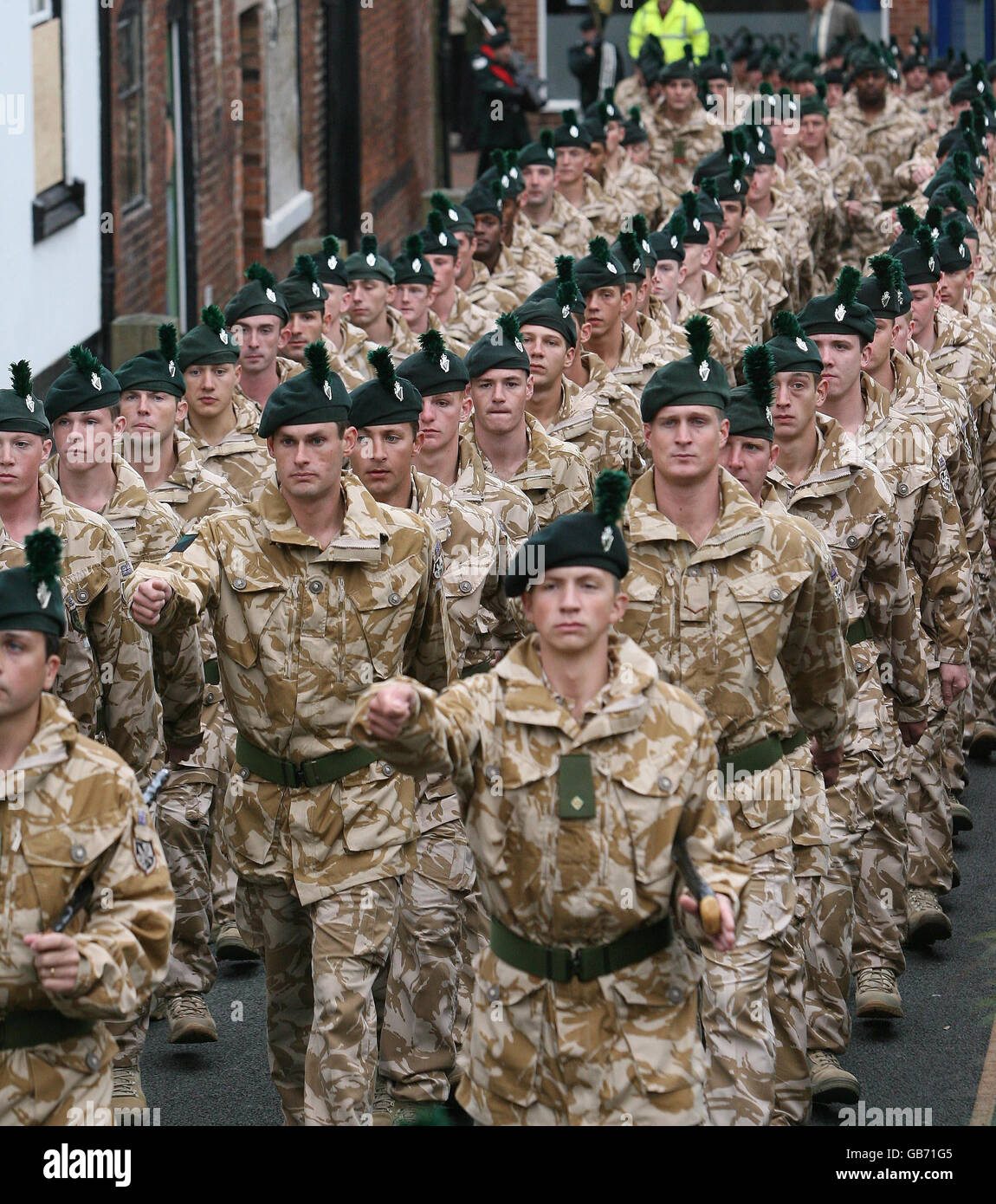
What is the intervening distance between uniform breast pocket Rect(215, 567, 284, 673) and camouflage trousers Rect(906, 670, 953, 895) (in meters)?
3.83

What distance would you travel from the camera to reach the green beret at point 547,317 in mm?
11227

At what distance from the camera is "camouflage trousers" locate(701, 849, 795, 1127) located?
7.42 m

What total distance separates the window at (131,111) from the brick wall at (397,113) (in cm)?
834

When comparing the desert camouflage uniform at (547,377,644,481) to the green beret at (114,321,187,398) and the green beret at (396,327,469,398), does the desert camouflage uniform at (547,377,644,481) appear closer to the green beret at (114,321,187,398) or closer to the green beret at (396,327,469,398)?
the green beret at (396,327,469,398)

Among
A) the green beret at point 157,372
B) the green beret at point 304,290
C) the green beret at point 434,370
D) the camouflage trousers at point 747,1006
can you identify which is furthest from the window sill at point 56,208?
the camouflage trousers at point 747,1006

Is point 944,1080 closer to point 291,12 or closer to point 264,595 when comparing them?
point 264,595

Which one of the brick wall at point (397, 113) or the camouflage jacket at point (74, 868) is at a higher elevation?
the camouflage jacket at point (74, 868)

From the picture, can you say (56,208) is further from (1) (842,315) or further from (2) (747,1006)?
(2) (747,1006)

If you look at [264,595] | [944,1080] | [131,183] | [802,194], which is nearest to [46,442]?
[264,595]

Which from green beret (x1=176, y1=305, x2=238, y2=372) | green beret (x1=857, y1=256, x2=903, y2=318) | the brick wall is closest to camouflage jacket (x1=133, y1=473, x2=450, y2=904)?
green beret (x1=176, y1=305, x2=238, y2=372)

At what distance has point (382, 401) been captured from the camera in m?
8.48

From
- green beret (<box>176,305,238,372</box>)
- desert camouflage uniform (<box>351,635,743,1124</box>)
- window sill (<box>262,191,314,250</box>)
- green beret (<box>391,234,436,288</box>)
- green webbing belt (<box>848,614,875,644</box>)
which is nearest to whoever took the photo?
desert camouflage uniform (<box>351,635,743,1124</box>)

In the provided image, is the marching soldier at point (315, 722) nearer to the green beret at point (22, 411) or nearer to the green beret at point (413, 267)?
the green beret at point (22, 411)

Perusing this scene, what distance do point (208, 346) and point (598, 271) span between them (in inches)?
Answer: 110
